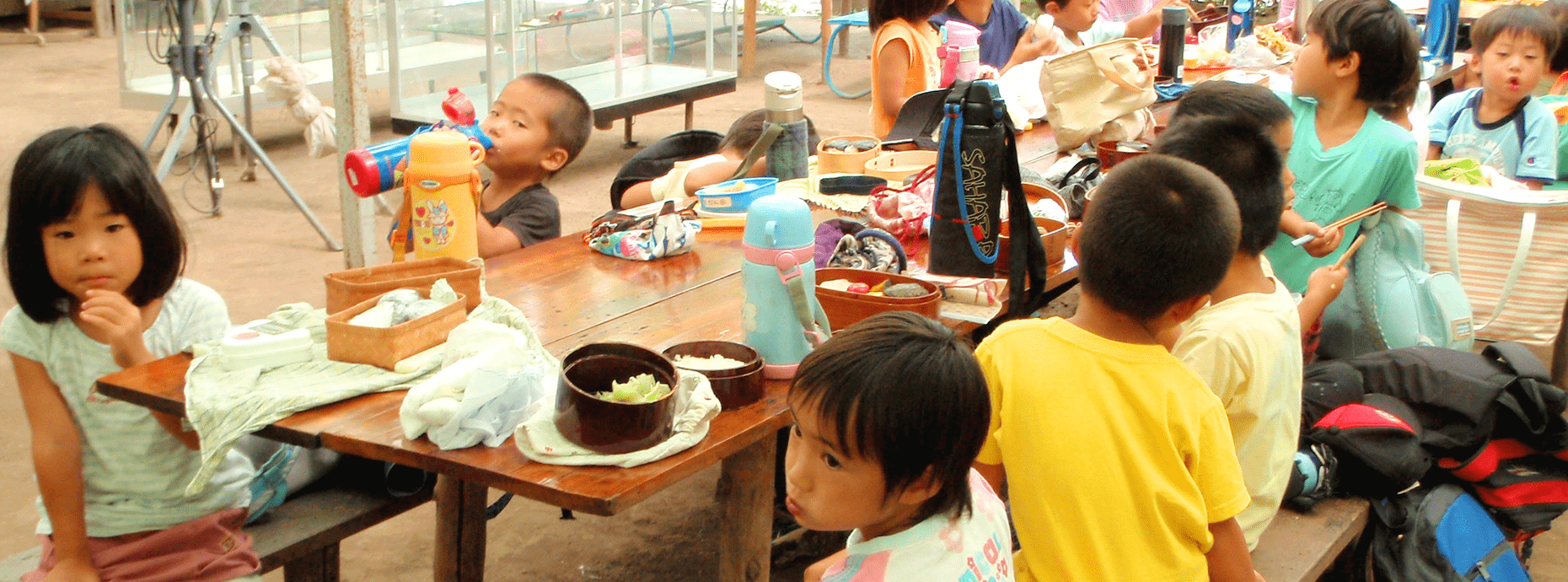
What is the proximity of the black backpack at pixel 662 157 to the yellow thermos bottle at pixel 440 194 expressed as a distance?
3.78 feet

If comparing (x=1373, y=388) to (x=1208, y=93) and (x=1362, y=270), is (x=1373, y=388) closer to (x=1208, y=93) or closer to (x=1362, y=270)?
(x=1362, y=270)

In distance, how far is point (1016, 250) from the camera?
2.55 m

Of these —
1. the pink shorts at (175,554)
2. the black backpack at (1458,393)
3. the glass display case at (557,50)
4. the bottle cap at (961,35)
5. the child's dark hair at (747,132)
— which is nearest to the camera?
the pink shorts at (175,554)

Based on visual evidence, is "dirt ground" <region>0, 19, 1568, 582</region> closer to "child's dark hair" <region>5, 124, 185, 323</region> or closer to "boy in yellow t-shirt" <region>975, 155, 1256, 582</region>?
"boy in yellow t-shirt" <region>975, 155, 1256, 582</region>

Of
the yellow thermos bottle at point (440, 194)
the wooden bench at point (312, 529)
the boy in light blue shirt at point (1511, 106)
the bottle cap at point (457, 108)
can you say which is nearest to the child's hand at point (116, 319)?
the wooden bench at point (312, 529)

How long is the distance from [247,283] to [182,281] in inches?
131

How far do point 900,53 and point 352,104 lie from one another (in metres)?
1.82

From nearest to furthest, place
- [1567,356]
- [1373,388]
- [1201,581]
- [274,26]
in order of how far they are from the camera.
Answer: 1. [1201,581]
2. [1373,388]
3. [1567,356]
4. [274,26]

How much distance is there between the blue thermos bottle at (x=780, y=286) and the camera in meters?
2.10

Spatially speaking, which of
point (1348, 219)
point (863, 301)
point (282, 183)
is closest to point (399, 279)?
point (863, 301)

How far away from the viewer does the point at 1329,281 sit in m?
2.96

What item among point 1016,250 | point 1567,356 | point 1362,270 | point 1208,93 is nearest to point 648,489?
point 1016,250

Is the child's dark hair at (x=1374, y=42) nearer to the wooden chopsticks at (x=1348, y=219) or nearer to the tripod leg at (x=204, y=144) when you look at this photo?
the wooden chopsticks at (x=1348, y=219)

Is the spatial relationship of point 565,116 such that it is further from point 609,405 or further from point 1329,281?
point 1329,281
